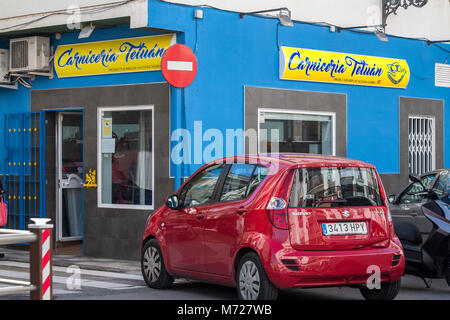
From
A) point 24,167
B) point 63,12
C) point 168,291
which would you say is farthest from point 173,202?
point 24,167

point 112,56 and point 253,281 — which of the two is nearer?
point 253,281

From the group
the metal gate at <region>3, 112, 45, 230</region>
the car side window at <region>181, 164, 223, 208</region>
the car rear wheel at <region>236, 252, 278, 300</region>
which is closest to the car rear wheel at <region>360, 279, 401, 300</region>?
the car rear wheel at <region>236, 252, 278, 300</region>

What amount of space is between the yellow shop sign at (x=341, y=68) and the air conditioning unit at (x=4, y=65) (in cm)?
538

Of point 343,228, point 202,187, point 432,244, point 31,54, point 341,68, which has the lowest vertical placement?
point 432,244

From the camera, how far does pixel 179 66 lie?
42.4 feet

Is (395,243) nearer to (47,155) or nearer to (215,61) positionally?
(215,61)

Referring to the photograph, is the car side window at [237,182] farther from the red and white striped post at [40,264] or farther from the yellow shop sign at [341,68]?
the yellow shop sign at [341,68]

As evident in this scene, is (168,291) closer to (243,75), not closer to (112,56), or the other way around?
(243,75)

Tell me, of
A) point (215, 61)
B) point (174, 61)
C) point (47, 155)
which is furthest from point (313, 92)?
point (47, 155)

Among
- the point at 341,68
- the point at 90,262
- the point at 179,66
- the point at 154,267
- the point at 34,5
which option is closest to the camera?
the point at 154,267

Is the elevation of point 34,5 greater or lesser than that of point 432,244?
greater

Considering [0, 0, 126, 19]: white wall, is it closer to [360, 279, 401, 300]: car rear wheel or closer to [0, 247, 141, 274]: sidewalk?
[0, 247, 141, 274]: sidewalk

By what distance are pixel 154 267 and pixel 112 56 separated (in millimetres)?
5113

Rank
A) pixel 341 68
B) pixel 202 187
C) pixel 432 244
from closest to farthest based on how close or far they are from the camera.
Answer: pixel 202 187 < pixel 432 244 < pixel 341 68
